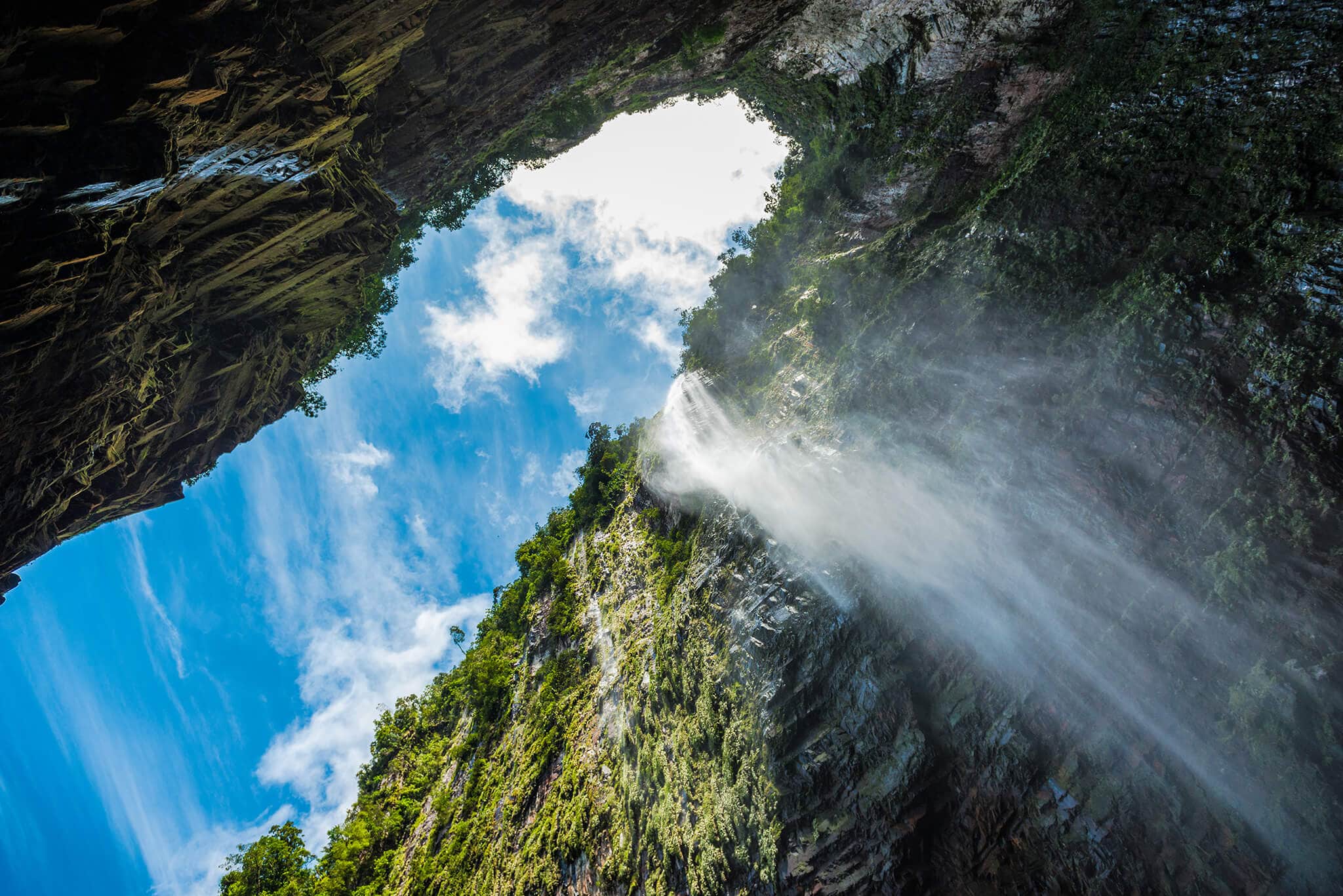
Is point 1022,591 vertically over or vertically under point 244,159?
under

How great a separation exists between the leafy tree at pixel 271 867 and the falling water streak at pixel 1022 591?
81.9 feet

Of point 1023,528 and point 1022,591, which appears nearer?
point 1022,591

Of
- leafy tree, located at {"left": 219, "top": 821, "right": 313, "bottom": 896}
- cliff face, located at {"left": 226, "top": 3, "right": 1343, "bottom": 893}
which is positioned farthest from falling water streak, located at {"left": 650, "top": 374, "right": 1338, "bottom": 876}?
leafy tree, located at {"left": 219, "top": 821, "right": 313, "bottom": 896}

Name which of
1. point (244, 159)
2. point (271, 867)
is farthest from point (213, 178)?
point (271, 867)

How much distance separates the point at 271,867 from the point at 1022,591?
30.5 metres

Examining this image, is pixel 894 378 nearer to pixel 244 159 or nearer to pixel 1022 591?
pixel 1022 591

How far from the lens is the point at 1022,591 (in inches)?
380

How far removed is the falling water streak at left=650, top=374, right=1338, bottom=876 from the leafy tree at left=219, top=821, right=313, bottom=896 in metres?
25.0

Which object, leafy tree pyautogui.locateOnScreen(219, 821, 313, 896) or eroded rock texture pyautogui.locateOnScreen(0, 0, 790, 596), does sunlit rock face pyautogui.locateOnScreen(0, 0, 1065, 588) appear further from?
leafy tree pyautogui.locateOnScreen(219, 821, 313, 896)

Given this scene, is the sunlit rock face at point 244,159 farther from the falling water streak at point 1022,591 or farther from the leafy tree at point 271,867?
the leafy tree at point 271,867

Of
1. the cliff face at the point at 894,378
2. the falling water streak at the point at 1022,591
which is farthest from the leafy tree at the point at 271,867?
the falling water streak at the point at 1022,591

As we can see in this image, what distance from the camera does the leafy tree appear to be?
74.2 ft

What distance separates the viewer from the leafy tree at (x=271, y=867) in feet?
74.2

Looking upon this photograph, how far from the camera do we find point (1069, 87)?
12.0 metres
